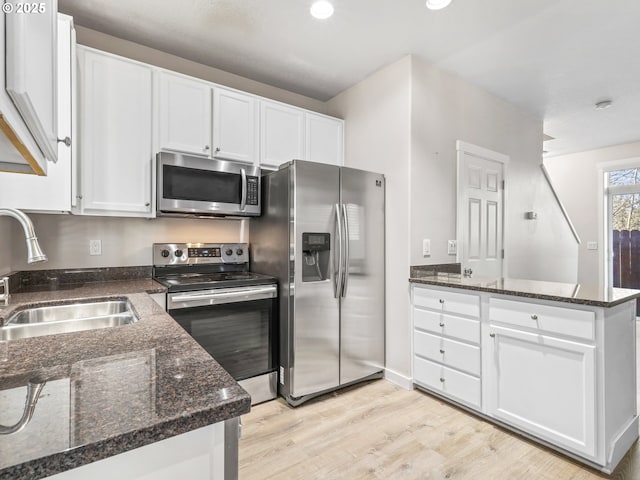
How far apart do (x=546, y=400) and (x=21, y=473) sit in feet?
7.52

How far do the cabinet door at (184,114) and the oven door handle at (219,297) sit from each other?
1.08 metres

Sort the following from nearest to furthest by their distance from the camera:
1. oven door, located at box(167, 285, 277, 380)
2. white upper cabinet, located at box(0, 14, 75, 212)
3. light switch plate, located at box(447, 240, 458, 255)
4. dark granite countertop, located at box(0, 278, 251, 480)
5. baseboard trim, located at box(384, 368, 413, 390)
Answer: dark granite countertop, located at box(0, 278, 251, 480), white upper cabinet, located at box(0, 14, 75, 212), oven door, located at box(167, 285, 277, 380), baseboard trim, located at box(384, 368, 413, 390), light switch plate, located at box(447, 240, 458, 255)

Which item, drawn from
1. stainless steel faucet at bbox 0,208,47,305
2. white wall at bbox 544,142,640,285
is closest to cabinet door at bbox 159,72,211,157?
stainless steel faucet at bbox 0,208,47,305

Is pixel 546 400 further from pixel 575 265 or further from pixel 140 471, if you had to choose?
pixel 575 265

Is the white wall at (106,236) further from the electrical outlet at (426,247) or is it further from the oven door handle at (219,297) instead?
the electrical outlet at (426,247)

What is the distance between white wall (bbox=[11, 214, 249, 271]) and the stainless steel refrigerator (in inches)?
21.5

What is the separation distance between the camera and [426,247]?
2.89 meters

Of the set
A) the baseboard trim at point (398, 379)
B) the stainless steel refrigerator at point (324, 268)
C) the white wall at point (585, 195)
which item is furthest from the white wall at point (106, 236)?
the white wall at point (585, 195)

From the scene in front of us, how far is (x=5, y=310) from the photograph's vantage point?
1.46 m

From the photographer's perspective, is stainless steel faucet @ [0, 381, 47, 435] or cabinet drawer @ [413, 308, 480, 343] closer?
stainless steel faucet @ [0, 381, 47, 435]

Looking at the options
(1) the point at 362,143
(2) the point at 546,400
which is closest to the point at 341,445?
(2) the point at 546,400

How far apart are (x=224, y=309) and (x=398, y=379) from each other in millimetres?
1555

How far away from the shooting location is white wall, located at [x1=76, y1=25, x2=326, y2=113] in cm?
248

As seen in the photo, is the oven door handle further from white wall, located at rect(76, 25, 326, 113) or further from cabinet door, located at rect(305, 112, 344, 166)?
white wall, located at rect(76, 25, 326, 113)
